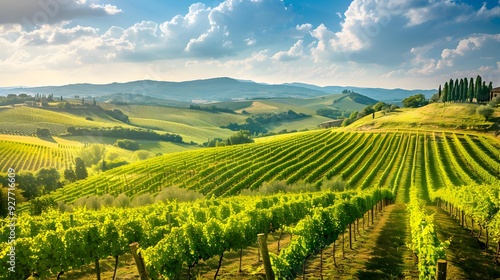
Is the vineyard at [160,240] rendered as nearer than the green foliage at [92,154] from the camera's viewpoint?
Yes

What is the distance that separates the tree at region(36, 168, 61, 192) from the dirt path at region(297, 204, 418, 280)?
92.3m

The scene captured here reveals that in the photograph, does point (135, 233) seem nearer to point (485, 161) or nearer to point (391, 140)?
point (485, 161)

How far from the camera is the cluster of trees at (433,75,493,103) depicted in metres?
158

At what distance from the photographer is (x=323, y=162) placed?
8806 centimetres

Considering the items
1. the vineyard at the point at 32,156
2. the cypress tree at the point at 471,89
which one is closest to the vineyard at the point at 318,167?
the vineyard at the point at 32,156

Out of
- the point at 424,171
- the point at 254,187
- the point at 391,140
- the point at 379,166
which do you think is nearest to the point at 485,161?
the point at 424,171

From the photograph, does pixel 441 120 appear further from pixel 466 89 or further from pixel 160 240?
pixel 160 240

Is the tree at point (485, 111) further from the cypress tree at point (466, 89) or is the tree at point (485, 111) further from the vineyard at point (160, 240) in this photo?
the vineyard at point (160, 240)

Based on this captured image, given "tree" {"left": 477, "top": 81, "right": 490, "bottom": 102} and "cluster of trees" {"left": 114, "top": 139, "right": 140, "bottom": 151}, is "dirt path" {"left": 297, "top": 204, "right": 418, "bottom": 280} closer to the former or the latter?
"tree" {"left": 477, "top": 81, "right": 490, "bottom": 102}

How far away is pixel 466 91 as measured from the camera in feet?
521

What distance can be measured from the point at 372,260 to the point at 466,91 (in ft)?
535

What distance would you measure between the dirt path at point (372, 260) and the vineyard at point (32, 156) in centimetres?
11768

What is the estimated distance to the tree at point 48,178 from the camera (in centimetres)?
10144

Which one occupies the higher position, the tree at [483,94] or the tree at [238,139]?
the tree at [483,94]
